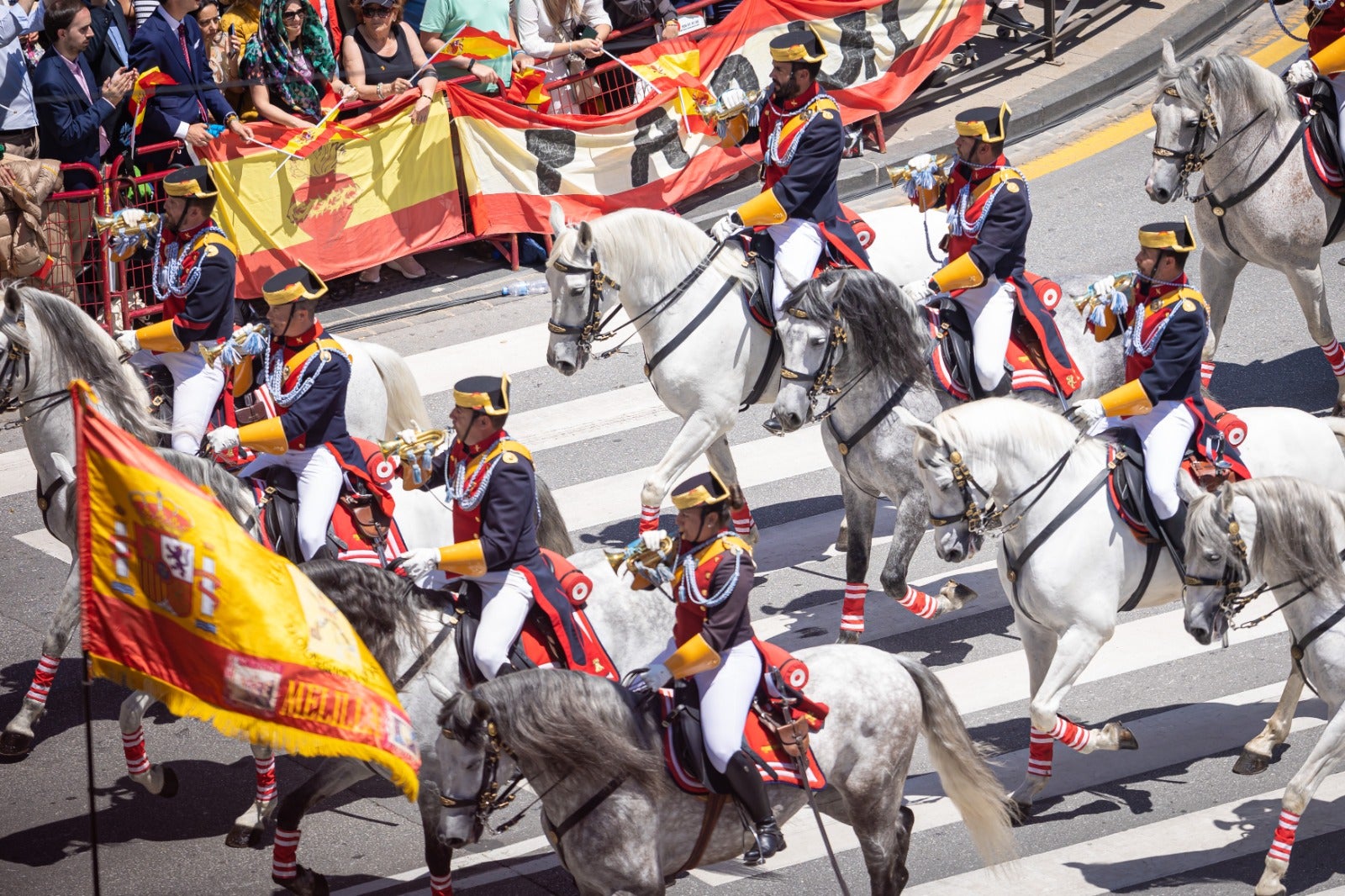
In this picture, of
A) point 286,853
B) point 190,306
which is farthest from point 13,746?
point 190,306

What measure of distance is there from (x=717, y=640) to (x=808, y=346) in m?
3.40

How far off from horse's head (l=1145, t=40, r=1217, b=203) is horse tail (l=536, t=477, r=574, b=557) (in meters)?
5.61

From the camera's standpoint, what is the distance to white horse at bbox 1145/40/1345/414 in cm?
1257

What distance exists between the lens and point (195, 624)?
6.51 m

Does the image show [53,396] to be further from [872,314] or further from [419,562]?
[872,314]

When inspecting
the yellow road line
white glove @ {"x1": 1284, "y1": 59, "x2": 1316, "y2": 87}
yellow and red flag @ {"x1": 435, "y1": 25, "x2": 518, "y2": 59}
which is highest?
yellow and red flag @ {"x1": 435, "y1": 25, "x2": 518, "y2": 59}

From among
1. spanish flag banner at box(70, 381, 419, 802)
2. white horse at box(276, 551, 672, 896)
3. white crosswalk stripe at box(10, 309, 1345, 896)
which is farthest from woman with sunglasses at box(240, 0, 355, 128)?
spanish flag banner at box(70, 381, 419, 802)

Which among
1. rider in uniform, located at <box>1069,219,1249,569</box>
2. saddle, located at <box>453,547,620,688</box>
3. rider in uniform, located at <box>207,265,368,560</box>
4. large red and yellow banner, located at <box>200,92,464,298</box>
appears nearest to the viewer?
saddle, located at <box>453,547,620,688</box>

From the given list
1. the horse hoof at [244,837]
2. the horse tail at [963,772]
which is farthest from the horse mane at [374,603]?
the horse tail at [963,772]

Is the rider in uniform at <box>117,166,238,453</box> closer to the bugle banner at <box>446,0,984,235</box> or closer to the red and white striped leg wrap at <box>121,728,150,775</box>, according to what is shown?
the red and white striped leg wrap at <box>121,728,150,775</box>

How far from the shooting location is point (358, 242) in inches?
620

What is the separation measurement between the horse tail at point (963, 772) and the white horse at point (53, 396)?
5.15m

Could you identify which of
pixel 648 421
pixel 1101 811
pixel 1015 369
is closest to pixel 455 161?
pixel 648 421

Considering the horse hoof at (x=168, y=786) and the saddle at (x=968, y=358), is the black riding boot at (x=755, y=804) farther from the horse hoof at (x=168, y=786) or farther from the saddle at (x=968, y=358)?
the saddle at (x=968, y=358)
